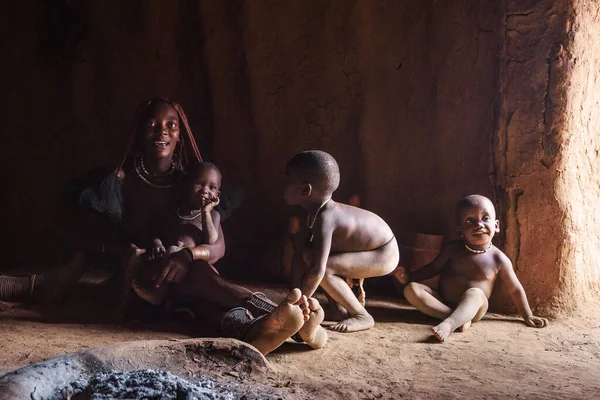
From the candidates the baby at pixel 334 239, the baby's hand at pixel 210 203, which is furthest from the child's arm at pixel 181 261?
the baby at pixel 334 239

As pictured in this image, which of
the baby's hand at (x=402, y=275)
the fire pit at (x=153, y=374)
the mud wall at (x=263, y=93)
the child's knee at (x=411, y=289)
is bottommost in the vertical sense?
the fire pit at (x=153, y=374)

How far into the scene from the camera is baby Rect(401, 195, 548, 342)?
4293mm

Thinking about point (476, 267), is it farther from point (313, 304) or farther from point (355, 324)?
point (313, 304)

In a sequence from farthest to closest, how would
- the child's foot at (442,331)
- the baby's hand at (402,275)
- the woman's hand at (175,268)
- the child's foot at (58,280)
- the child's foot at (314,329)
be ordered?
the baby's hand at (402,275)
the child's foot at (58,280)
the woman's hand at (175,268)
the child's foot at (442,331)
the child's foot at (314,329)

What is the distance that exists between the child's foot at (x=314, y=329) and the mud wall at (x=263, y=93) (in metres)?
1.79

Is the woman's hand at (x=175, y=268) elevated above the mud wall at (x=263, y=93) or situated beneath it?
situated beneath

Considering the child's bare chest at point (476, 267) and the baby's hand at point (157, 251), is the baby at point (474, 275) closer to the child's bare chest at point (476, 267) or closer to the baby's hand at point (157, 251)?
the child's bare chest at point (476, 267)

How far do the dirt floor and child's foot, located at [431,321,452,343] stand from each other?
0.14 feet

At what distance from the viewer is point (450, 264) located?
446 cm

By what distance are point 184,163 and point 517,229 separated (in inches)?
93.6

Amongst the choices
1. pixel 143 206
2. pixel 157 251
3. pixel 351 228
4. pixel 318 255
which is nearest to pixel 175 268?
pixel 157 251

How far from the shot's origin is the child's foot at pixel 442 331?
3848 mm

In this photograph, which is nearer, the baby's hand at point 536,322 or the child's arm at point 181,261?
the child's arm at point 181,261

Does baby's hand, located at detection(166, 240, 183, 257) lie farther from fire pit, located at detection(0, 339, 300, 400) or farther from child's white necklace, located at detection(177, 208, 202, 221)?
fire pit, located at detection(0, 339, 300, 400)
